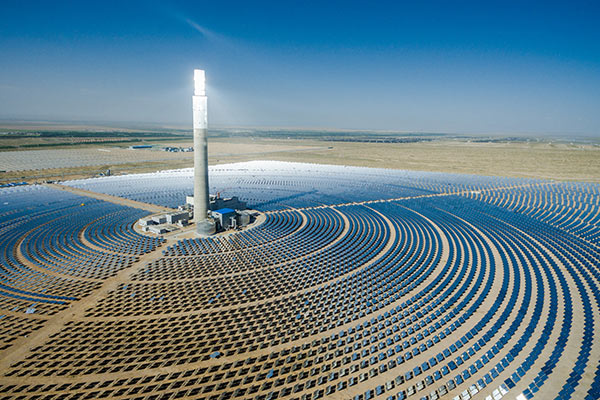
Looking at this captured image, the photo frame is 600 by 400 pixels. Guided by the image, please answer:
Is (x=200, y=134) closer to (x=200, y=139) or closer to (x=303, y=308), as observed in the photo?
(x=200, y=139)

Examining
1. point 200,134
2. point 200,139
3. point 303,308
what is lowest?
point 303,308

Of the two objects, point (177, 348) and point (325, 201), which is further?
point (325, 201)

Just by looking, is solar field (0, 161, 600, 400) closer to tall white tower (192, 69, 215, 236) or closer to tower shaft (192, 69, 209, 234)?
tall white tower (192, 69, 215, 236)

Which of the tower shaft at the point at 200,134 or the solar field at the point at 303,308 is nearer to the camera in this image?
the solar field at the point at 303,308

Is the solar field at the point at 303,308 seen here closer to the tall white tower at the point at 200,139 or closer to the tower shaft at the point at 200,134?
the tall white tower at the point at 200,139

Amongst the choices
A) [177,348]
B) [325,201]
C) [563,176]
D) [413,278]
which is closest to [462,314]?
[413,278]

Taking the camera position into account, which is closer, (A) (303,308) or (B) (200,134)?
(A) (303,308)

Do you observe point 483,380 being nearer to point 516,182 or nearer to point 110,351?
point 110,351

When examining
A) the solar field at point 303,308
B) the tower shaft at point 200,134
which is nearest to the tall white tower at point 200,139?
the tower shaft at point 200,134

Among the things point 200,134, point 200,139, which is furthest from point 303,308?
point 200,134
